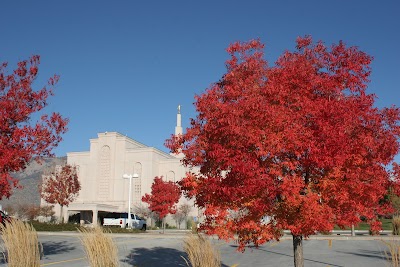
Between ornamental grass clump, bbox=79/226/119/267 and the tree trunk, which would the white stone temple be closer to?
the tree trunk

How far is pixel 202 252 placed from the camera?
795 cm

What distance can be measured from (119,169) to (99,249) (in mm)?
63878

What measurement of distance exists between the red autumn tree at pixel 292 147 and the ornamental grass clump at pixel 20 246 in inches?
130

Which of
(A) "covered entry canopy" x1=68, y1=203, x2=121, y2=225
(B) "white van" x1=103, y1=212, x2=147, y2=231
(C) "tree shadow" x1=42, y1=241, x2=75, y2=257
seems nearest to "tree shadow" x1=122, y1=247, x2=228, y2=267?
(C) "tree shadow" x1=42, y1=241, x2=75, y2=257

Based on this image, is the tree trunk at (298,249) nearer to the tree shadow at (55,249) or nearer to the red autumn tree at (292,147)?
the red autumn tree at (292,147)

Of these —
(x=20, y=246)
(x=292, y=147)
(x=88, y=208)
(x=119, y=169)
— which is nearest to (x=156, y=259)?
(x=20, y=246)

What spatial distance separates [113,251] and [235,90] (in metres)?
4.07

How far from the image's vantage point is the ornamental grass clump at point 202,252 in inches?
310

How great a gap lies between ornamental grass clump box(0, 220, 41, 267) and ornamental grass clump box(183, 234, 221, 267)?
2.87 meters

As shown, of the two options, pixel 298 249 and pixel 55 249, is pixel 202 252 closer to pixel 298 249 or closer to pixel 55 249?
pixel 298 249

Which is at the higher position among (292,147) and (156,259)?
(292,147)

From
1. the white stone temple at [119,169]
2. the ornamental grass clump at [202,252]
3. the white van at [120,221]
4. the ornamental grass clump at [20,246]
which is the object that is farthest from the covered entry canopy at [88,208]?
the ornamental grass clump at [202,252]

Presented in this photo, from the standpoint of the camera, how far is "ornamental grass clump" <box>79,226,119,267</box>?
756cm

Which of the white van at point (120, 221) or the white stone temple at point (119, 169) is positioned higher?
the white stone temple at point (119, 169)
